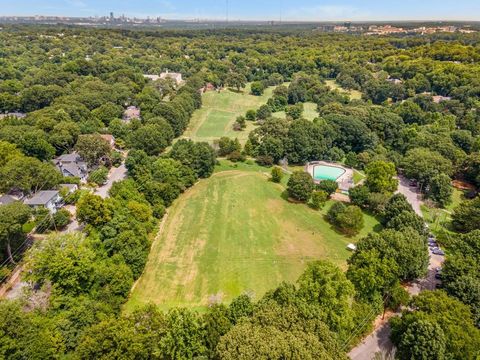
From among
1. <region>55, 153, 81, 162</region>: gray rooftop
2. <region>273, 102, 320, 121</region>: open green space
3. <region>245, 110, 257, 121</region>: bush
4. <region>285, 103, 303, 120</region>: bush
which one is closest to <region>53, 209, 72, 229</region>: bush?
<region>55, 153, 81, 162</region>: gray rooftop

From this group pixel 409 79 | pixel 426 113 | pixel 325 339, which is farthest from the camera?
pixel 409 79

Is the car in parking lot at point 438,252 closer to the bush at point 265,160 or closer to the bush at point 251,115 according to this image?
the bush at point 265,160

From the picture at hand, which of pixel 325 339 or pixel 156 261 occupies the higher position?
pixel 325 339

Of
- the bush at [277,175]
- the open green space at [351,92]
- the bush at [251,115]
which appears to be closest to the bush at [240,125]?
the bush at [251,115]

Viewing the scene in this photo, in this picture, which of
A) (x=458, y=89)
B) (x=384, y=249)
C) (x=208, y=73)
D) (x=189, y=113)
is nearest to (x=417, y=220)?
(x=384, y=249)

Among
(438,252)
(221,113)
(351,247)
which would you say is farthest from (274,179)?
(221,113)

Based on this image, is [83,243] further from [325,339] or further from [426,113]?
[426,113]

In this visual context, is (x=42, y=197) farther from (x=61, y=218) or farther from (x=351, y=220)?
(x=351, y=220)
